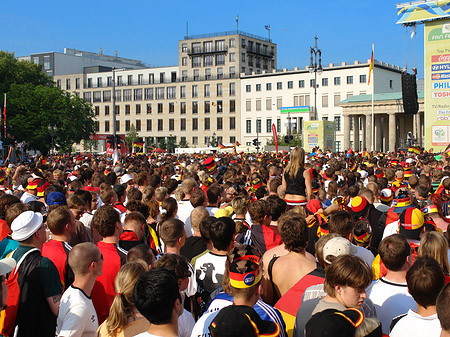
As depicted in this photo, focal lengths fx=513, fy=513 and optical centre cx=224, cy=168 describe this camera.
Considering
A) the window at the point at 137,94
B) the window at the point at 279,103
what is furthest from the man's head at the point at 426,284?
the window at the point at 137,94

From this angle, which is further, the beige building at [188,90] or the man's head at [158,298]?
the beige building at [188,90]

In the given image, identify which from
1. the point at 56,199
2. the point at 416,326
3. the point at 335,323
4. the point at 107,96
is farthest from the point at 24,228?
the point at 107,96

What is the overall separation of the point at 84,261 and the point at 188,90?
98.9 m

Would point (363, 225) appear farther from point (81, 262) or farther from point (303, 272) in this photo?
point (81, 262)

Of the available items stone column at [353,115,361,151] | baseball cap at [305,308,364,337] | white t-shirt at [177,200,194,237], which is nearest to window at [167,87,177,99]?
stone column at [353,115,361,151]

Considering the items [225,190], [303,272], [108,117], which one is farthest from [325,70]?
[303,272]

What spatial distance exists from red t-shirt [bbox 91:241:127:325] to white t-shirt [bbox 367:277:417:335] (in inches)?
95.0

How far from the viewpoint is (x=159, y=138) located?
348ft

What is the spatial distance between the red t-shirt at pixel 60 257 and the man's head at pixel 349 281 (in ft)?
9.14

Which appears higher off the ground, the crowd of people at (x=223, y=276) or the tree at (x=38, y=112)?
the tree at (x=38, y=112)

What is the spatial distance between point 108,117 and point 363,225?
108845 millimetres

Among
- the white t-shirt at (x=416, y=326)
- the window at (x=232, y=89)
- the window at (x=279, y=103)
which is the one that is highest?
the window at (x=232, y=89)

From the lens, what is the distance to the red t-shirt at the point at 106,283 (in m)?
4.85

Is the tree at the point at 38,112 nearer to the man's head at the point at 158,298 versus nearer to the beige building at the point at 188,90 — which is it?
the beige building at the point at 188,90
